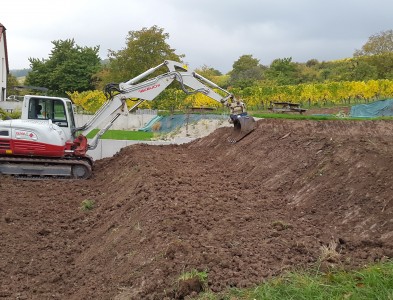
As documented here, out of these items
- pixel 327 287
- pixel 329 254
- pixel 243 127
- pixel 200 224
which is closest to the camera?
pixel 327 287

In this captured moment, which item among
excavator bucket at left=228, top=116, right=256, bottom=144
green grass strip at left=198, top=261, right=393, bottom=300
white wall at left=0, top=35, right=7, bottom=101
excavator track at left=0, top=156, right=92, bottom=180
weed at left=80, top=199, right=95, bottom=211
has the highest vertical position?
white wall at left=0, top=35, right=7, bottom=101

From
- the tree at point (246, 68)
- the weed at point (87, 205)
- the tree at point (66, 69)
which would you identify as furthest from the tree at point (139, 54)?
the weed at point (87, 205)

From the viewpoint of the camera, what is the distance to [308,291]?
4023mm

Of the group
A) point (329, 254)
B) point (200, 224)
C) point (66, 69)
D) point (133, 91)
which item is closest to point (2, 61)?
point (66, 69)

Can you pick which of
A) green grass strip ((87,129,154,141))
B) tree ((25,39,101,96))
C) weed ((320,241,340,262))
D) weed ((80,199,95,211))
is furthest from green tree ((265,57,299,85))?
weed ((320,241,340,262))

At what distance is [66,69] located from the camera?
2339 inches

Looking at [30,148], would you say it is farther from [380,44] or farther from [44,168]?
[380,44]

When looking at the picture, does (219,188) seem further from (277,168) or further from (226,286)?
(226,286)

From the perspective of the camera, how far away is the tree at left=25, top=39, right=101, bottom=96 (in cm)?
5956

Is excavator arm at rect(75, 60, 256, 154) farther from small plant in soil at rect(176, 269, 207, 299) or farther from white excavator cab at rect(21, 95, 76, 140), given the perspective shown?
small plant in soil at rect(176, 269, 207, 299)

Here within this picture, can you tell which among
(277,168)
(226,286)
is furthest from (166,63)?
(226,286)

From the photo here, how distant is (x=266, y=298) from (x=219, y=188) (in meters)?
5.51

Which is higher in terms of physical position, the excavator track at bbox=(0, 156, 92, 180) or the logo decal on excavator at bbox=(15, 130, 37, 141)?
the logo decal on excavator at bbox=(15, 130, 37, 141)

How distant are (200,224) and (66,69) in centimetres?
5627
